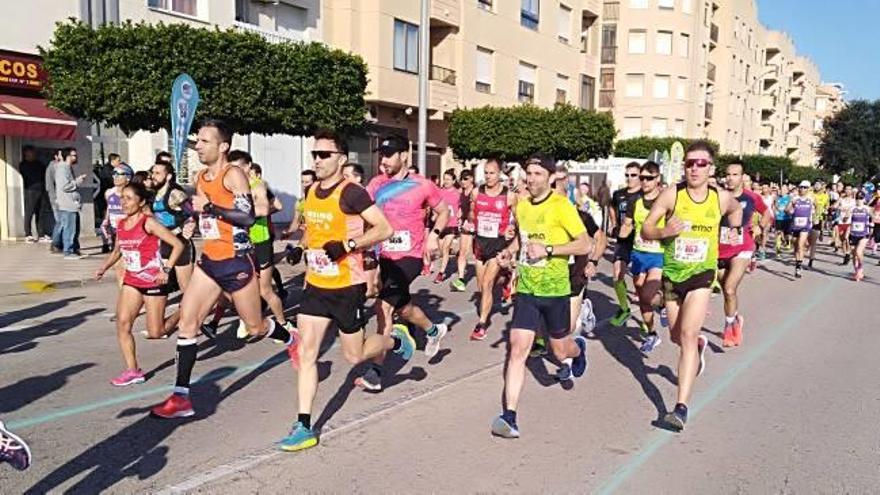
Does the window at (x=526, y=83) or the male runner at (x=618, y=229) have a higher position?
the window at (x=526, y=83)

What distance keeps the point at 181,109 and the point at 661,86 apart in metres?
46.0

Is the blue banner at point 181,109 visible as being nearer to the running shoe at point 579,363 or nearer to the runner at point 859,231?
the running shoe at point 579,363

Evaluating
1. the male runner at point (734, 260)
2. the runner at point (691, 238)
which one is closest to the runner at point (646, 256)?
the male runner at point (734, 260)

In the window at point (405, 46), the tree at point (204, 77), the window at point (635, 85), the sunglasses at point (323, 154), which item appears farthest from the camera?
the window at point (635, 85)

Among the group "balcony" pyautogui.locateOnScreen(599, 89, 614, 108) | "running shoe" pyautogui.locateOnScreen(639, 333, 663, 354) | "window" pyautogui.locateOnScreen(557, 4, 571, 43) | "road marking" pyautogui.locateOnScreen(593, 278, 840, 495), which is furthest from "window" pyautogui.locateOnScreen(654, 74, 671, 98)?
"running shoe" pyautogui.locateOnScreen(639, 333, 663, 354)

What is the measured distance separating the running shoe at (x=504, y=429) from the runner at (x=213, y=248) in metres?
1.60

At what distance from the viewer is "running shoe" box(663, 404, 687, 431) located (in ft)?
17.4

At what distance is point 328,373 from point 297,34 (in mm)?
19328

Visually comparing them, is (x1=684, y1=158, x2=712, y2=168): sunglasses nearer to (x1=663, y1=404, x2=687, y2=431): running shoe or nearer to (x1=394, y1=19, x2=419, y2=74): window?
(x1=663, y1=404, x2=687, y2=431): running shoe

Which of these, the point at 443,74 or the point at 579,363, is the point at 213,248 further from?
the point at 443,74

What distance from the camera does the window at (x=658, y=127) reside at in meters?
52.7

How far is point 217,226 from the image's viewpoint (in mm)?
5469

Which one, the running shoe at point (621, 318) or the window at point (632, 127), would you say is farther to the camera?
the window at point (632, 127)

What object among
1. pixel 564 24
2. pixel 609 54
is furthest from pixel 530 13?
pixel 609 54
